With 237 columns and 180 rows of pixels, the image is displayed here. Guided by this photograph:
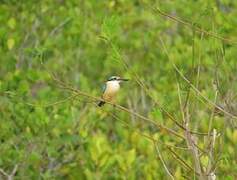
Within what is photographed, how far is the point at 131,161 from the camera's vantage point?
324 inches

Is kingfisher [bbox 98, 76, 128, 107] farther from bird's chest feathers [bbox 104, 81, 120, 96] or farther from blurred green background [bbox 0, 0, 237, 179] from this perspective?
blurred green background [bbox 0, 0, 237, 179]

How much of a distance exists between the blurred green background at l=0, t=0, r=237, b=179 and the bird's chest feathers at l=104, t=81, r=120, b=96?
0.70ft

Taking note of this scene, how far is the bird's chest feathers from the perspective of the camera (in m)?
6.86

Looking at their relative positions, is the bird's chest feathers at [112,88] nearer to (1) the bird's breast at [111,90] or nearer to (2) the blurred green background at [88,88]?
(1) the bird's breast at [111,90]

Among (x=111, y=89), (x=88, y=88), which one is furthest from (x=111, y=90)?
(x=88, y=88)

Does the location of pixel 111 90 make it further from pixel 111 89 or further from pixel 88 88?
pixel 88 88

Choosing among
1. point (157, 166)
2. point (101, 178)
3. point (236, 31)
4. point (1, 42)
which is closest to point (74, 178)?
point (101, 178)

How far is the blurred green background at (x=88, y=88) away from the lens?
319 inches

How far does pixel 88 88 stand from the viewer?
10.6m

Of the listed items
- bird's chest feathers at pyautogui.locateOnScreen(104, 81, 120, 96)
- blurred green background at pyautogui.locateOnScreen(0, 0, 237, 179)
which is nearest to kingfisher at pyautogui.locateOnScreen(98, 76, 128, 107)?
bird's chest feathers at pyautogui.locateOnScreen(104, 81, 120, 96)

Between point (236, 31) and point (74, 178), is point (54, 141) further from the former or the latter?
point (236, 31)

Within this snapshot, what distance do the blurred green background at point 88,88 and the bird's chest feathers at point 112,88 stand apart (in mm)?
214

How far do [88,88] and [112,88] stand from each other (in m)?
3.68

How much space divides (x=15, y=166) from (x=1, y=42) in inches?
75.6
